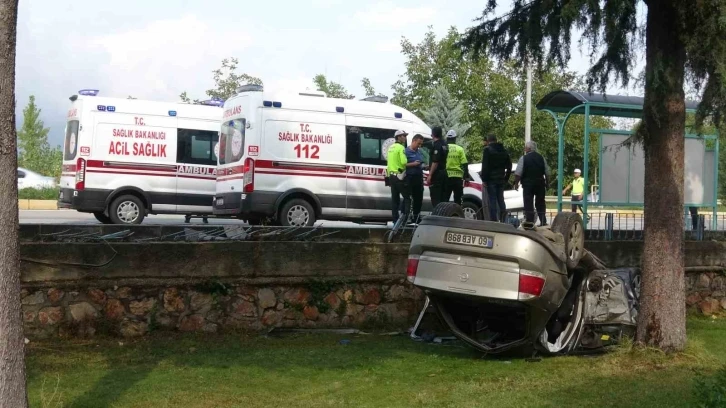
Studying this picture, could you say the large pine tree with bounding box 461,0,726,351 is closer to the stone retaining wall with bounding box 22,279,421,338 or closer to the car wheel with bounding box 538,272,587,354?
the car wheel with bounding box 538,272,587,354

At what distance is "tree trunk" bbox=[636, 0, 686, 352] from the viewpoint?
8.58 meters

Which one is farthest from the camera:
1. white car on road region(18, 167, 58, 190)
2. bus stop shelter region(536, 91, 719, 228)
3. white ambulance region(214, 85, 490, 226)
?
white car on road region(18, 167, 58, 190)

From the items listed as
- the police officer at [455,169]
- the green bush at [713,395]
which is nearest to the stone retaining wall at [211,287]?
the green bush at [713,395]

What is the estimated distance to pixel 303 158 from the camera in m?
17.5

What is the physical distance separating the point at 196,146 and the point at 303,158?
4.03 m

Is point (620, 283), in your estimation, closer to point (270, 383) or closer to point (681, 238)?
point (681, 238)

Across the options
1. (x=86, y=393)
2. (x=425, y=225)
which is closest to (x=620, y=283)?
(x=425, y=225)

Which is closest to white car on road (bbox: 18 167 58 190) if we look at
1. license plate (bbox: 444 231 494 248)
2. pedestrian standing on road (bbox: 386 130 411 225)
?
pedestrian standing on road (bbox: 386 130 411 225)

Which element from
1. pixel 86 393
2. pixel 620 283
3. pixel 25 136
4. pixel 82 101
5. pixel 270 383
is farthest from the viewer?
pixel 25 136

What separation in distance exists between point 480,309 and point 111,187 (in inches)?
504

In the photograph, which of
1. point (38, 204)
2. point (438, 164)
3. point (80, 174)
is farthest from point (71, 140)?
point (38, 204)

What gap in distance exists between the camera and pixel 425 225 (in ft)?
28.1

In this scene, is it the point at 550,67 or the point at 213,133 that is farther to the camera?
the point at 213,133

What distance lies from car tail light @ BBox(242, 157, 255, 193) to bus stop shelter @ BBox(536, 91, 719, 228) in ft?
17.1
